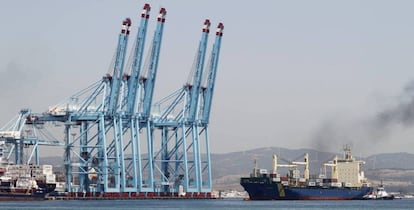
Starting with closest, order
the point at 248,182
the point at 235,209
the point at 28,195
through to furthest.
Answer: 1. the point at 235,209
2. the point at 28,195
3. the point at 248,182

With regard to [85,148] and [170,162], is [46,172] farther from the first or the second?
[170,162]

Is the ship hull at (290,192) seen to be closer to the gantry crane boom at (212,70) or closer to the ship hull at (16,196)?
the gantry crane boom at (212,70)

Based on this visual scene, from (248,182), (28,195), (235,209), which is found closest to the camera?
(235,209)

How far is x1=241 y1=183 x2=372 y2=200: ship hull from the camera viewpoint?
13975 cm

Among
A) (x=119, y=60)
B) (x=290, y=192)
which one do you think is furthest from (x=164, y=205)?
(x=290, y=192)

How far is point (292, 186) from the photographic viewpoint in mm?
141750

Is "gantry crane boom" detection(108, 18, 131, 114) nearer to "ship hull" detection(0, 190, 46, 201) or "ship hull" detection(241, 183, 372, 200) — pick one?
"ship hull" detection(0, 190, 46, 201)

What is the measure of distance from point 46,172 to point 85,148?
723 centimetres

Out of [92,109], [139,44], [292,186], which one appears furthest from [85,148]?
[292,186]

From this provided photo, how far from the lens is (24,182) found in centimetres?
13250

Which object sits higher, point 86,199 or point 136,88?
point 136,88

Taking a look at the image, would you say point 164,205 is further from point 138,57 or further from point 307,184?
point 307,184

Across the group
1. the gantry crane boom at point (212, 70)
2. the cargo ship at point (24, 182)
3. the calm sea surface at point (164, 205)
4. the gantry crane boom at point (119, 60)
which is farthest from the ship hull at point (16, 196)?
the gantry crane boom at point (212, 70)

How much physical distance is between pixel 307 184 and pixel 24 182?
1542 inches
